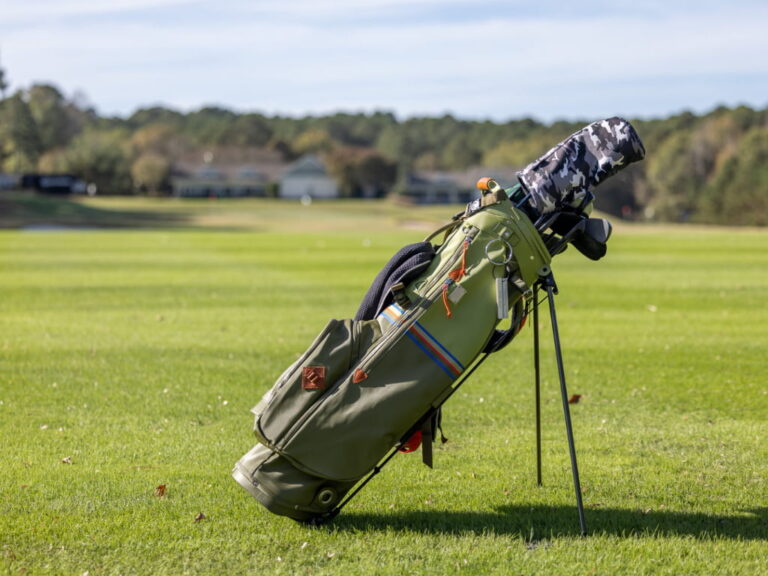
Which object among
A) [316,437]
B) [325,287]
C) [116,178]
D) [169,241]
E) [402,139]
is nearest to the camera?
[316,437]

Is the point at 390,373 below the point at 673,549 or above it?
above

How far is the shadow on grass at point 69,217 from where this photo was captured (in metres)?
61.1

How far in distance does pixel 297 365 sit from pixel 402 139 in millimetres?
154739

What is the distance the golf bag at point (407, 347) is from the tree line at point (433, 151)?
86.9 metres

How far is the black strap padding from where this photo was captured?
5.14 metres

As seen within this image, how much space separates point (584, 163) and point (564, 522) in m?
1.99

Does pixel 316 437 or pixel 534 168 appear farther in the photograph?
pixel 534 168

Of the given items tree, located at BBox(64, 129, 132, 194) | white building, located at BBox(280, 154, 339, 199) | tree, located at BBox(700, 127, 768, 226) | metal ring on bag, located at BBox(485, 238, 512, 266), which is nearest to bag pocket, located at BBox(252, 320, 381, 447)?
metal ring on bag, located at BBox(485, 238, 512, 266)

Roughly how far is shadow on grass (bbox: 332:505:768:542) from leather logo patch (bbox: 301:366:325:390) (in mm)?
907

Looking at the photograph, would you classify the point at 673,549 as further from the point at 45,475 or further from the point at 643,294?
the point at 643,294

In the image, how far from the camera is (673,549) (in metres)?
5.09

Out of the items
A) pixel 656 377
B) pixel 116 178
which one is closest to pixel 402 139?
pixel 116 178

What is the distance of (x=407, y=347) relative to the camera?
16.4ft

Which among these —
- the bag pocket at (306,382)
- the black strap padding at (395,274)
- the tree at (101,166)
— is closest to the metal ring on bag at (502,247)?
the black strap padding at (395,274)
